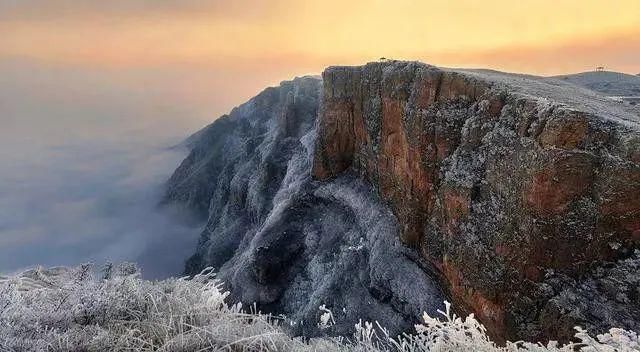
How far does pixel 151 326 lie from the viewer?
12.7 feet

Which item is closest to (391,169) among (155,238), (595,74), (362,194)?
(362,194)

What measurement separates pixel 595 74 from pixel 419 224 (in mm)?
48301

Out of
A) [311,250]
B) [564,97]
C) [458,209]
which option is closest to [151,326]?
[458,209]

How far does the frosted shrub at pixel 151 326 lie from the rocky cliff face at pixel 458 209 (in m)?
10.6

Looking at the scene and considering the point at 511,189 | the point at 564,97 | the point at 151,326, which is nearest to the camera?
the point at 151,326

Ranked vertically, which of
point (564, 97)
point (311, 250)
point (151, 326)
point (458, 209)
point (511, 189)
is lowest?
point (311, 250)

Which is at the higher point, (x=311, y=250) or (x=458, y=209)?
(x=458, y=209)

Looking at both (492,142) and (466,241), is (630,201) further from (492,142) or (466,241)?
(466,241)

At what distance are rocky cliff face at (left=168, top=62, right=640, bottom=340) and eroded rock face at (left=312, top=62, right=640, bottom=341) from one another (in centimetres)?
4

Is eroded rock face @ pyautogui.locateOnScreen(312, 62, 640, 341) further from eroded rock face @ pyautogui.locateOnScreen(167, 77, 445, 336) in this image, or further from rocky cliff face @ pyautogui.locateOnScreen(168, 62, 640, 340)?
eroded rock face @ pyautogui.locateOnScreen(167, 77, 445, 336)

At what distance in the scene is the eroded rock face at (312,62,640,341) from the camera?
13359 mm

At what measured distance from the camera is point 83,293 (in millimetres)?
4164

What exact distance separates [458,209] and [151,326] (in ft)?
54.5

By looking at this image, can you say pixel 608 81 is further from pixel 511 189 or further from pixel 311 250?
pixel 511 189
